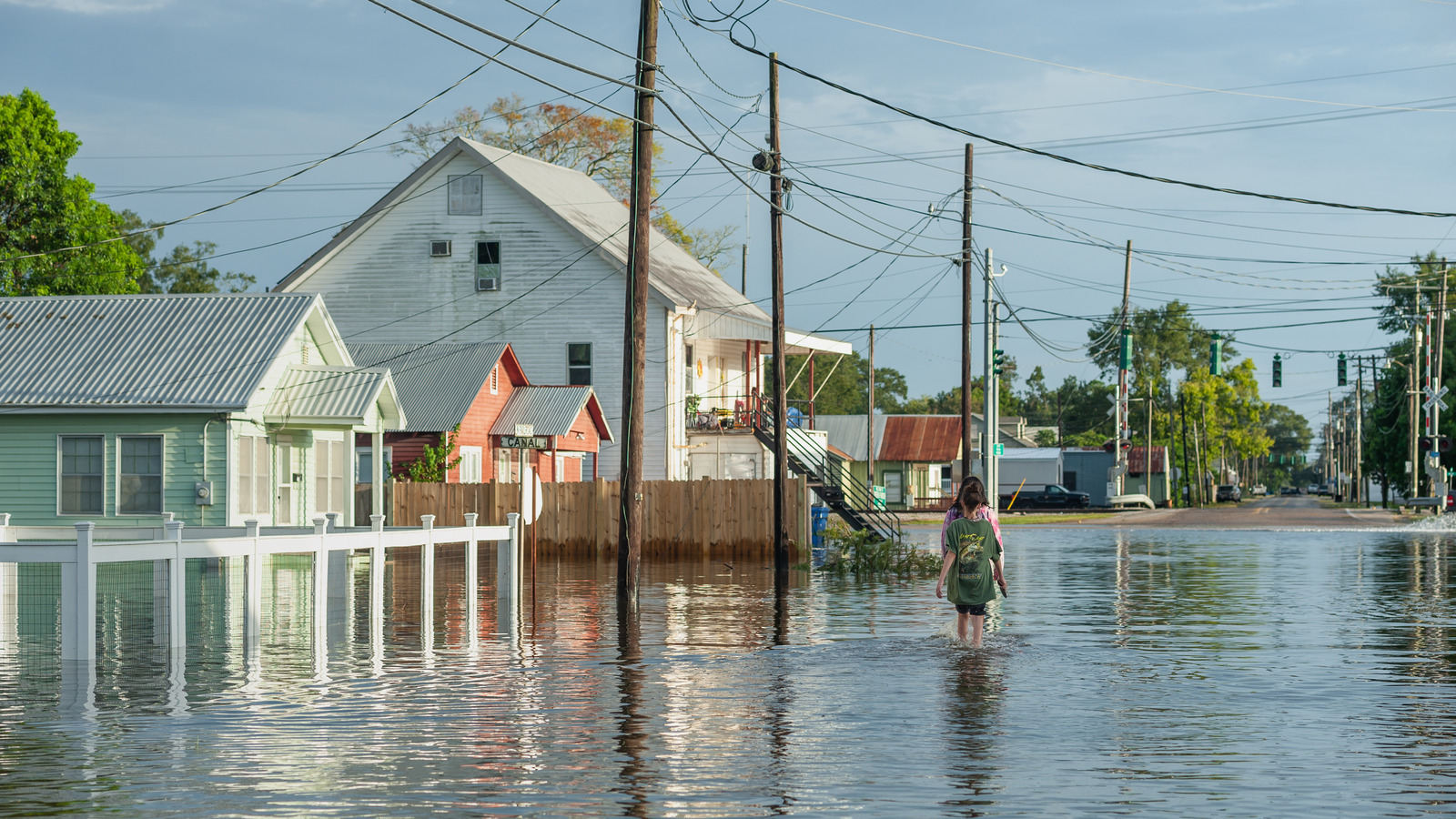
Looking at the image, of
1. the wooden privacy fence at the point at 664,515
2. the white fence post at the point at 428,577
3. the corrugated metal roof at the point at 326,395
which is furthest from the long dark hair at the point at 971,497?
the corrugated metal roof at the point at 326,395

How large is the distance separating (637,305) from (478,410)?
65.3ft

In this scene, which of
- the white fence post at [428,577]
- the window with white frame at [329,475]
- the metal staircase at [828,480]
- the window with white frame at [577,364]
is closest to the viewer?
the white fence post at [428,577]

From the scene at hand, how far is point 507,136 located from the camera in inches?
2474

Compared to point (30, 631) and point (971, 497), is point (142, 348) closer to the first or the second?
point (30, 631)

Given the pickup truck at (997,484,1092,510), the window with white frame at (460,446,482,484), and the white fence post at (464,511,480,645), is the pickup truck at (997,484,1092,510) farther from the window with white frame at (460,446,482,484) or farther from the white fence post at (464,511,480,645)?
the white fence post at (464,511,480,645)

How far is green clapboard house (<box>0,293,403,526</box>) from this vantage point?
30516 mm

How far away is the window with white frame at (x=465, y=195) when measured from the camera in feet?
147

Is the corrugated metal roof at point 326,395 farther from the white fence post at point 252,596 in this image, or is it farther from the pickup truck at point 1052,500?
the pickup truck at point 1052,500

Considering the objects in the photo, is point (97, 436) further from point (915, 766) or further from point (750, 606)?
point (915, 766)

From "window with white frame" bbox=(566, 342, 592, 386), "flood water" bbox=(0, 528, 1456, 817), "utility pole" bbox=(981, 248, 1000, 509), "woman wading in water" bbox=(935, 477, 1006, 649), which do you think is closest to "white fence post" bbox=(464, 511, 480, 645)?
"flood water" bbox=(0, 528, 1456, 817)

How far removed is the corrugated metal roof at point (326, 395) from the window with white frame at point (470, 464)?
7030 mm

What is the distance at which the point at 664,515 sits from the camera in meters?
33.9

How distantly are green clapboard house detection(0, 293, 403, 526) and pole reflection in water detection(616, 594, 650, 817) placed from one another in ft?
49.5

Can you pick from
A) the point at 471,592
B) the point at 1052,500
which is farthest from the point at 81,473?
the point at 1052,500
